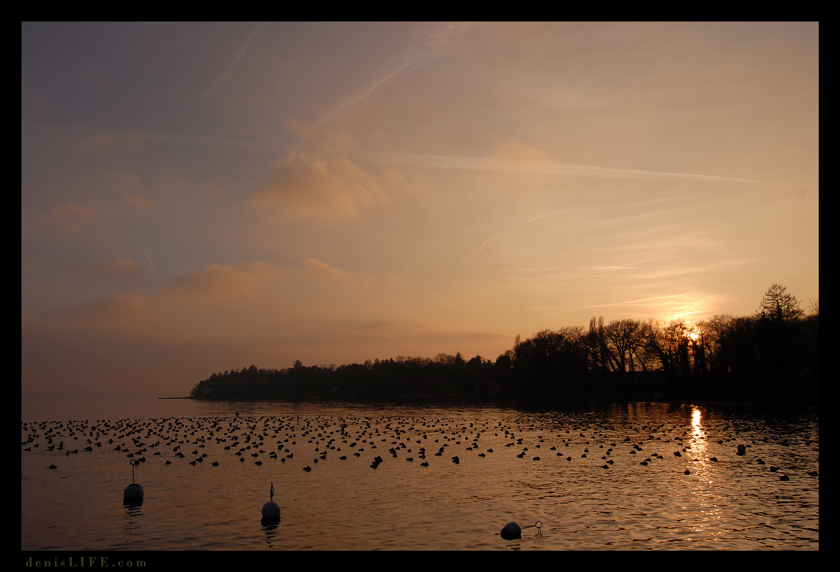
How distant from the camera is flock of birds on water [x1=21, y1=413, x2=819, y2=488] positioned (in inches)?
1800

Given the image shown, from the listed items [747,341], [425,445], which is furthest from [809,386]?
[425,445]

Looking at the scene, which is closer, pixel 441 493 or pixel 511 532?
pixel 511 532

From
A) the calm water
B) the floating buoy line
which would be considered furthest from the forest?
the floating buoy line

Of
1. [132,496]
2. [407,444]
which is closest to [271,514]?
[132,496]

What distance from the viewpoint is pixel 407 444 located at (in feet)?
185

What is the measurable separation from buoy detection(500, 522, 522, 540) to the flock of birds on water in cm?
1978

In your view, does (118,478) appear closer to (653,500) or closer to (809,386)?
(653,500)

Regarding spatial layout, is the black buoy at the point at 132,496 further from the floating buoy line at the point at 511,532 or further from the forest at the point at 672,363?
the forest at the point at 672,363

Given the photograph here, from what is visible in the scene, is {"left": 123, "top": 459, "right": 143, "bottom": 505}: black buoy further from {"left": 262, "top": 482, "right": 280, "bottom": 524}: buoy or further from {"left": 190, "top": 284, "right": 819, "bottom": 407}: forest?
{"left": 190, "top": 284, "right": 819, "bottom": 407}: forest

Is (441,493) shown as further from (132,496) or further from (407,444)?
(407,444)

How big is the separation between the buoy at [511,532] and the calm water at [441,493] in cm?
28

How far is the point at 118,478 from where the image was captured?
131 ft

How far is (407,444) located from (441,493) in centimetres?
2445
